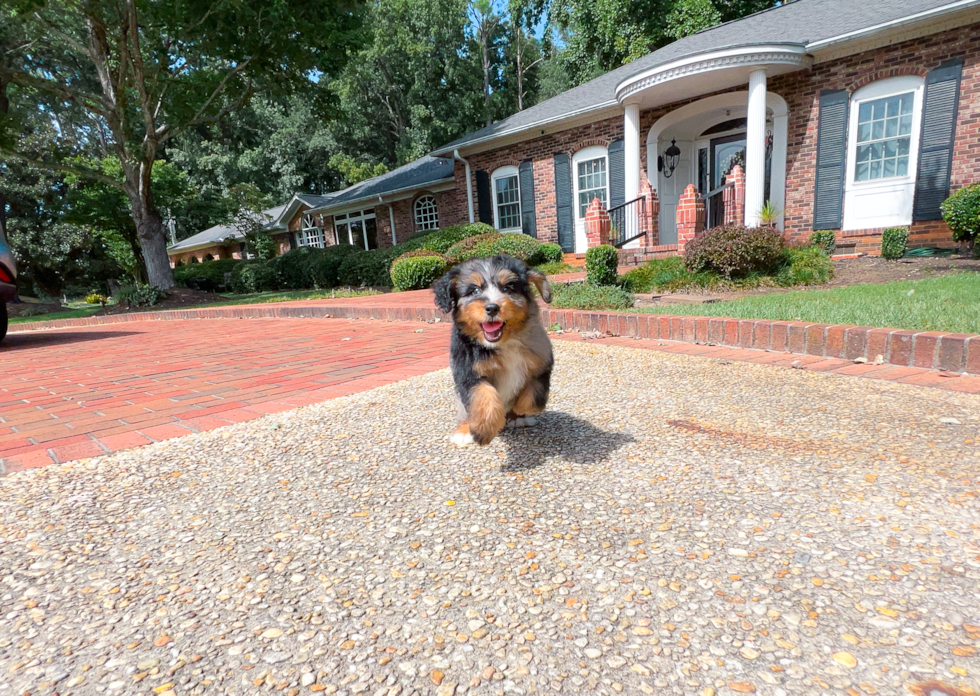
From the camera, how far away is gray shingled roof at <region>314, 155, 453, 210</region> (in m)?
20.7

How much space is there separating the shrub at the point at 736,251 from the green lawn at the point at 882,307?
1.55 metres

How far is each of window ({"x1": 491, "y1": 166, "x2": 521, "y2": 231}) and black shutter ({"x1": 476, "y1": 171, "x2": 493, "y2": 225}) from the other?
16cm

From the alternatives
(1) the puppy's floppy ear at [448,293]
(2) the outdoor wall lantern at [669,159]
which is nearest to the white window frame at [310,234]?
(2) the outdoor wall lantern at [669,159]

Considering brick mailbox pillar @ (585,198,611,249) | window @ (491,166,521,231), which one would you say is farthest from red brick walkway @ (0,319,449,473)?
window @ (491,166,521,231)

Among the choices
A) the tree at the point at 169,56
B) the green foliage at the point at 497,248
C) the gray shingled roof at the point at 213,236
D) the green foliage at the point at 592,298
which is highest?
the tree at the point at 169,56

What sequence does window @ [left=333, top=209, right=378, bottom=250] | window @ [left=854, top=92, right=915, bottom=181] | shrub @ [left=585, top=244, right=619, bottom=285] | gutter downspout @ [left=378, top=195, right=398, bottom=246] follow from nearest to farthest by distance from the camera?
shrub @ [left=585, top=244, right=619, bottom=285] < window @ [left=854, top=92, right=915, bottom=181] < gutter downspout @ [left=378, top=195, right=398, bottom=246] < window @ [left=333, top=209, right=378, bottom=250]

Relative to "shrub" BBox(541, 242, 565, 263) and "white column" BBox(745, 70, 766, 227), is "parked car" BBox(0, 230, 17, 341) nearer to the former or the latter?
"shrub" BBox(541, 242, 565, 263)

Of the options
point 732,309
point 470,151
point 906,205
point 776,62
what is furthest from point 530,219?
point 732,309

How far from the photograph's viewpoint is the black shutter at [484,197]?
18.2m

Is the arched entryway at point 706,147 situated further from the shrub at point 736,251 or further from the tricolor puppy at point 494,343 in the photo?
the tricolor puppy at point 494,343

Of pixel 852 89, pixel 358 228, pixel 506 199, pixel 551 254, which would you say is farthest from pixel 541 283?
pixel 358 228

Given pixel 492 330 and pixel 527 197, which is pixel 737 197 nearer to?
pixel 527 197

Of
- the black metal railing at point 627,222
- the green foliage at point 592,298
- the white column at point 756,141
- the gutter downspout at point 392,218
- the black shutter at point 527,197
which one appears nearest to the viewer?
the green foliage at point 592,298

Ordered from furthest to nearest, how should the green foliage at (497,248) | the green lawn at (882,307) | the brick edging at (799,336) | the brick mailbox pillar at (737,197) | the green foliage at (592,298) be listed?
the green foliage at (497,248)
the brick mailbox pillar at (737,197)
the green foliage at (592,298)
the green lawn at (882,307)
the brick edging at (799,336)
